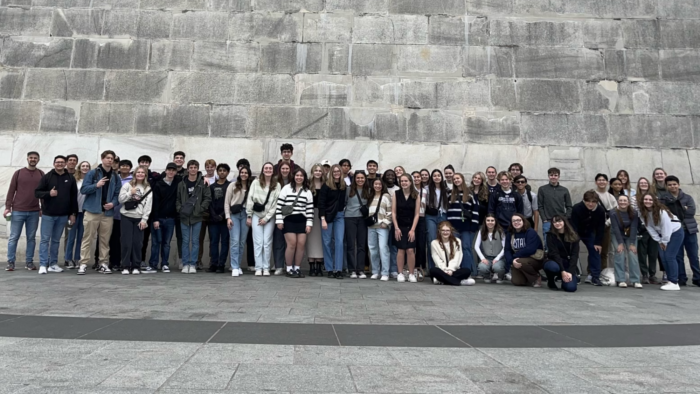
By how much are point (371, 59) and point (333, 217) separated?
4413 mm

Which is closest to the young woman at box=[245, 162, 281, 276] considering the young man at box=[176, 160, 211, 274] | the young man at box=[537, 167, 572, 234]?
the young man at box=[176, 160, 211, 274]

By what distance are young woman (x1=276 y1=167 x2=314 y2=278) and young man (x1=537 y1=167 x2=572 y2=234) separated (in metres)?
4.76

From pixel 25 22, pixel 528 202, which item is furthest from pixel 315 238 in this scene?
pixel 25 22

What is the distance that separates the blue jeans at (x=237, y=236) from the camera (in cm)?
866

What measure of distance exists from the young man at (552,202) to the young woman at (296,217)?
187 inches

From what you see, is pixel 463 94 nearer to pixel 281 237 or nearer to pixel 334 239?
pixel 334 239

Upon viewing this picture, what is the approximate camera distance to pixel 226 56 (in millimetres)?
10836

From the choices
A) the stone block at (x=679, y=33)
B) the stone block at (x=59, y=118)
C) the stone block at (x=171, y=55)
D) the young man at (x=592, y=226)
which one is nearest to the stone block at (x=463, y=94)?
the young man at (x=592, y=226)

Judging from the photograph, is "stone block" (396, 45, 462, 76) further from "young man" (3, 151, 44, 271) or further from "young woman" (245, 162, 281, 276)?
"young man" (3, 151, 44, 271)

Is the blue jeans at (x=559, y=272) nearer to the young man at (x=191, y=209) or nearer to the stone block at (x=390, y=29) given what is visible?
the stone block at (x=390, y=29)

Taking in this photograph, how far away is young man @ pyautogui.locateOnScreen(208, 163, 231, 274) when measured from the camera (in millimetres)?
8914

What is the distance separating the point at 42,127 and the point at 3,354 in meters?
8.92

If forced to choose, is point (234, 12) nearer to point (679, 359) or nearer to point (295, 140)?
point (295, 140)

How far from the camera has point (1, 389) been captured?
2.70 metres
